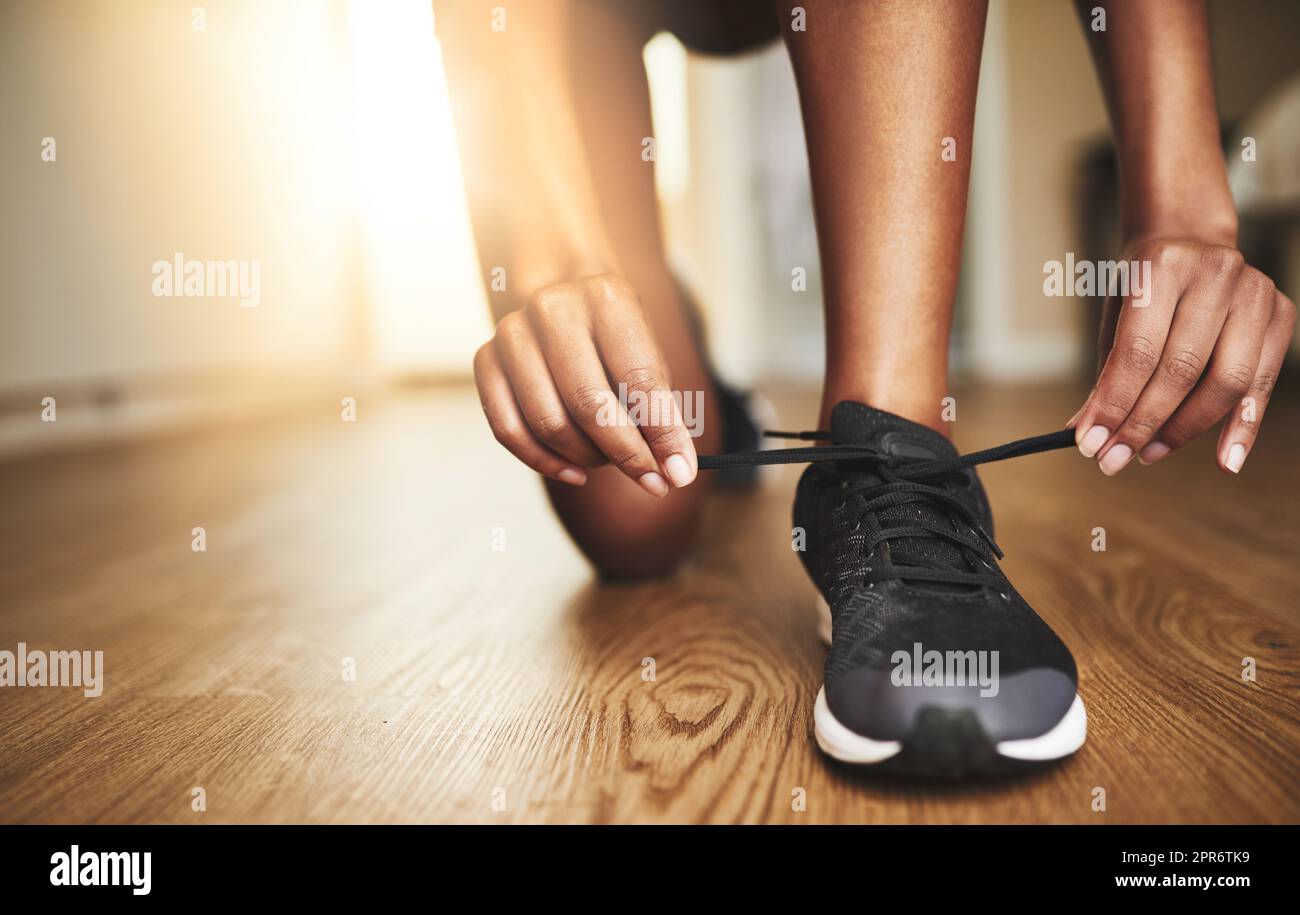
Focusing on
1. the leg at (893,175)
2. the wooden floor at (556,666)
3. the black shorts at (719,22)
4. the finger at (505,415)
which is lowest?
the wooden floor at (556,666)

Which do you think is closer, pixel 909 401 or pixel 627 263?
pixel 909 401

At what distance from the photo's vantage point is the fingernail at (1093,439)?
1.68ft

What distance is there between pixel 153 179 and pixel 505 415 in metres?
2.23

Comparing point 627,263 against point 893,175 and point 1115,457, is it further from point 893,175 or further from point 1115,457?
point 1115,457

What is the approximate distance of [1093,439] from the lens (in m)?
0.51

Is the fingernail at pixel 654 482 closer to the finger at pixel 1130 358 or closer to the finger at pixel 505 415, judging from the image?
the finger at pixel 505 415

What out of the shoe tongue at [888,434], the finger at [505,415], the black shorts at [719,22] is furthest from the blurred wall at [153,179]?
the shoe tongue at [888,434]

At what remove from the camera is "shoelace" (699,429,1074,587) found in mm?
500

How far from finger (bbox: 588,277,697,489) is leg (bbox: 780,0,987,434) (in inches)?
6.6

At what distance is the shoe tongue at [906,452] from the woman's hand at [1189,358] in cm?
8

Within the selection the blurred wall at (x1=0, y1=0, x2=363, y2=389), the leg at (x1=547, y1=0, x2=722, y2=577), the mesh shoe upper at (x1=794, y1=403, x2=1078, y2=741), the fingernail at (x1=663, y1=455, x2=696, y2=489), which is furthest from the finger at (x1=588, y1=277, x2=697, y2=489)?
the blurred wall at (x1=0, y1=0, x2=363, y2=389)

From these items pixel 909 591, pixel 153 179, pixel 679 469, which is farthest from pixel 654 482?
pixel 153 179

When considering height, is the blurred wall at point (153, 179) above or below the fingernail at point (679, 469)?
above
